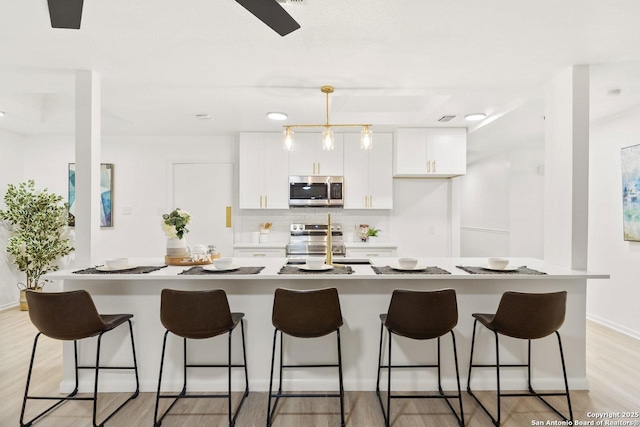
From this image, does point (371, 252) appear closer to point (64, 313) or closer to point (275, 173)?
point (275, 173)

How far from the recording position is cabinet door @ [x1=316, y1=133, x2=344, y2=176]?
16.1 ft

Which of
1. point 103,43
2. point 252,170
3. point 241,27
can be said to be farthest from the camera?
point 252,170

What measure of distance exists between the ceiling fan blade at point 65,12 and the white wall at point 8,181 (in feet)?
14.2

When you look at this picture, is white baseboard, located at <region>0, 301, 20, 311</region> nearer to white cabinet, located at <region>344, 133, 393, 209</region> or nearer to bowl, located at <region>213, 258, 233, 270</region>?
bowl, located at <region>213, 258, 233, 270</region>

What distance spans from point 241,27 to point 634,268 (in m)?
4.41

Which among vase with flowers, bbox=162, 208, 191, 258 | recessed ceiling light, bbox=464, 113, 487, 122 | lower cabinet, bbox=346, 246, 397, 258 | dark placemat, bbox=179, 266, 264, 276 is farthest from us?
lower cabinet, bbox=346, 246, 397, 258

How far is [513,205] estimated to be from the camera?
585 centimetres

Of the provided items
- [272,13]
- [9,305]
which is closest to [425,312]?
[272,13]

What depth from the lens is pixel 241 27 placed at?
2.16m

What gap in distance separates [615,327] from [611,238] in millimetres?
973

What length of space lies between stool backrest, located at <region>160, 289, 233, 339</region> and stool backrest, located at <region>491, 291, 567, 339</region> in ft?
5.72

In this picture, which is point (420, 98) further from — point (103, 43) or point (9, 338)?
point (9, 338)

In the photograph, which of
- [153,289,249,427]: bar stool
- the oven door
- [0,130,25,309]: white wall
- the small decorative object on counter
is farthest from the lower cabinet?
[0,130,25,309]: white wall

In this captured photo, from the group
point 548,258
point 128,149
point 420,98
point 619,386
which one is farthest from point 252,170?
point 619,386
